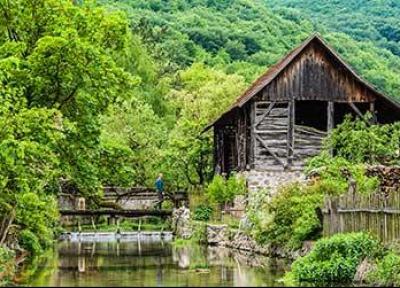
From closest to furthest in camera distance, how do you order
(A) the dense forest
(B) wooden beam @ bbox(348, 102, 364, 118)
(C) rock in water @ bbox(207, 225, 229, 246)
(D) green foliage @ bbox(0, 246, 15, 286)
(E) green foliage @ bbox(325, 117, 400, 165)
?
(D) green foliage @ bbox(0, 246, 15, 286)
(A) the dense forest
(E) green foliage @ bbox(325, 117, 400, 165)
(C) rock in water @ bbox(207, 225, 229, 246)
(B) wooden beam @ bbox(348, 102, 364, 118)

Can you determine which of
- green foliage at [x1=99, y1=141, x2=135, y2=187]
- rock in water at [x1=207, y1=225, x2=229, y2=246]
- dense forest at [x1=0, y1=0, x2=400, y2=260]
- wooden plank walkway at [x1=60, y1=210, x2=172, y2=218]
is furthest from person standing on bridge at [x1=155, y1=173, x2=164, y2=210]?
green foliage at [x1=99, y1=141, x2=135, y2=187]

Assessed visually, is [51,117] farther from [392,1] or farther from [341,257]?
[392,1]

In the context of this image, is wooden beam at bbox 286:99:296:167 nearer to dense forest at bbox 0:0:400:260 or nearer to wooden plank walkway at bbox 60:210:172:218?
wooden plank walkway at bbox 60:210:172:218

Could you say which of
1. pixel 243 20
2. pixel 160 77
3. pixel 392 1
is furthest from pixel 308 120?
pixel 392 1

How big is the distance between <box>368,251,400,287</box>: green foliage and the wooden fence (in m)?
1.08

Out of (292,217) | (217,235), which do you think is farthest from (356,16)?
(292,217)

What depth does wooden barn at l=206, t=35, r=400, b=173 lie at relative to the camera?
43.7 meters

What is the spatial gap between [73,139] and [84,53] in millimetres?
3337

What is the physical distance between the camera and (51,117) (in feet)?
98.3

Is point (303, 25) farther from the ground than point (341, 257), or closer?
farther from the ground

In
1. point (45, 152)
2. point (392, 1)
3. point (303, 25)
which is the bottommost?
point (45, 152)

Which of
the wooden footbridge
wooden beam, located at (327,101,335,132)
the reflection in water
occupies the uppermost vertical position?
wooden beam, located at (327,101,335,132)

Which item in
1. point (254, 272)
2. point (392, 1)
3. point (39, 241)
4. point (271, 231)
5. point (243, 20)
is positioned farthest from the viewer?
point (392, 1)

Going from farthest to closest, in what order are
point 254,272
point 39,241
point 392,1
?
point 392,1 → point 39,241 → point 254,272
